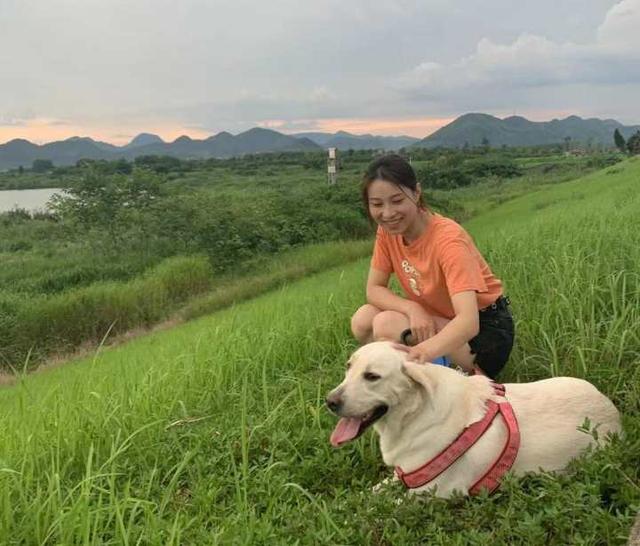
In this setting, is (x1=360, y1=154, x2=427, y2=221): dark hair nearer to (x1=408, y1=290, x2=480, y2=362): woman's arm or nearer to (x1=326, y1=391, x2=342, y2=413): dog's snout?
(x1=408, y1=290, x2=480, y2=362): woman's arm

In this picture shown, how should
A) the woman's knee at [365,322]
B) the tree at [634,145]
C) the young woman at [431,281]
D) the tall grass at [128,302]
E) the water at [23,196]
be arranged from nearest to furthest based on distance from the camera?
the young woman at [431,281] < the woman's knee at [365,322] < the tall grass at [128,302] < the water at [23,196] < the tree at [634,145]

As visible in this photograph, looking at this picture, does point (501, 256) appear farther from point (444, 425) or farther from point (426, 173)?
point (426, 173)

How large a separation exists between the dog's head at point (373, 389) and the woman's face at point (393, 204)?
832mm

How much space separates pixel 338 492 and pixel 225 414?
1.25 m

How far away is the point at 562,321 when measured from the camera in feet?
12.3

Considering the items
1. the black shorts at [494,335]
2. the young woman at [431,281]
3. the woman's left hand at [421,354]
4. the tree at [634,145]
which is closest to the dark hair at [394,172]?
the young woman at [431,281]

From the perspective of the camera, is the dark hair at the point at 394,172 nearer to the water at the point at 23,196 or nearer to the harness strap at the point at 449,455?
the harness strap at the point at 449,455

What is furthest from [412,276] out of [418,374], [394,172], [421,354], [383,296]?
[418,374]

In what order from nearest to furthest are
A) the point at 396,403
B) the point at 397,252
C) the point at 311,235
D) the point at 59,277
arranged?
the point at 396,403, the point at 397,252, the point at 59,277, the point at 311,235

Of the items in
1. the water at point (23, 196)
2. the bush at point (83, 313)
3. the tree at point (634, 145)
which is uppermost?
the tree at point (634, 145)

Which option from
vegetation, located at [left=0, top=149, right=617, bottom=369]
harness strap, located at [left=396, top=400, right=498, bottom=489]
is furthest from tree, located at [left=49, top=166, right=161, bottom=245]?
harness strap, located at [left=396, top=400, right=498, bottom=489]

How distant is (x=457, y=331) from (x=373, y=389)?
539mm

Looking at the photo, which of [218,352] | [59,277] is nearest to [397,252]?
[218,352]

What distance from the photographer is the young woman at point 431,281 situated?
115 inches
